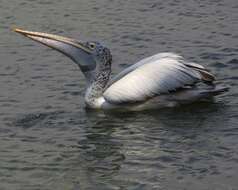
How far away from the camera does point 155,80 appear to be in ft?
29.8

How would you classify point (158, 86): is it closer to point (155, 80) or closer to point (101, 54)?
point (155, 80)

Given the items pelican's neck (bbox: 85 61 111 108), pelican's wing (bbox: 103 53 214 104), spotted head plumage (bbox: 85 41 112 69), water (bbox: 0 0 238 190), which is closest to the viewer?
water (bbox: 0 0 238 190)

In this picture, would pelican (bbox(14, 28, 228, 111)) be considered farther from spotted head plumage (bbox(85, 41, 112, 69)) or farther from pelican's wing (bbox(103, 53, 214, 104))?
spotted head plumage (bbox(85, 41, 112, 69))

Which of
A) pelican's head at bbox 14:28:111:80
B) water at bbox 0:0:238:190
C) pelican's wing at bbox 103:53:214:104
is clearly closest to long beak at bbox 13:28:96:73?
pelican's head at bbox 14:28:111:80

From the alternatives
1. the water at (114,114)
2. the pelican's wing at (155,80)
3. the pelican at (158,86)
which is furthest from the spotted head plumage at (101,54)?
the water at (114,114)

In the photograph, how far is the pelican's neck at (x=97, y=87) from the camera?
9.34 m

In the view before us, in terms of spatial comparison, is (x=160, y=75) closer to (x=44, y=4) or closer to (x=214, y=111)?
(x=214, y=111)

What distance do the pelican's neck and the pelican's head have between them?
96 mm

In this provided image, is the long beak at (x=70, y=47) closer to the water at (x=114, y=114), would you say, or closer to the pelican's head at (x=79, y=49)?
the pelican's head at (x=79, y=49)

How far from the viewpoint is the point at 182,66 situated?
9.09 meters

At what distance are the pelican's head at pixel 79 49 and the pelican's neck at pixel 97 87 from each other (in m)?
0.10

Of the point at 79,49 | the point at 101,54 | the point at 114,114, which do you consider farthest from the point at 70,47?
the point at 114,114

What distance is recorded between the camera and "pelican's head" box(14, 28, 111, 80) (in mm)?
9438

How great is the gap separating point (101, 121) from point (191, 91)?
110 centimetres
